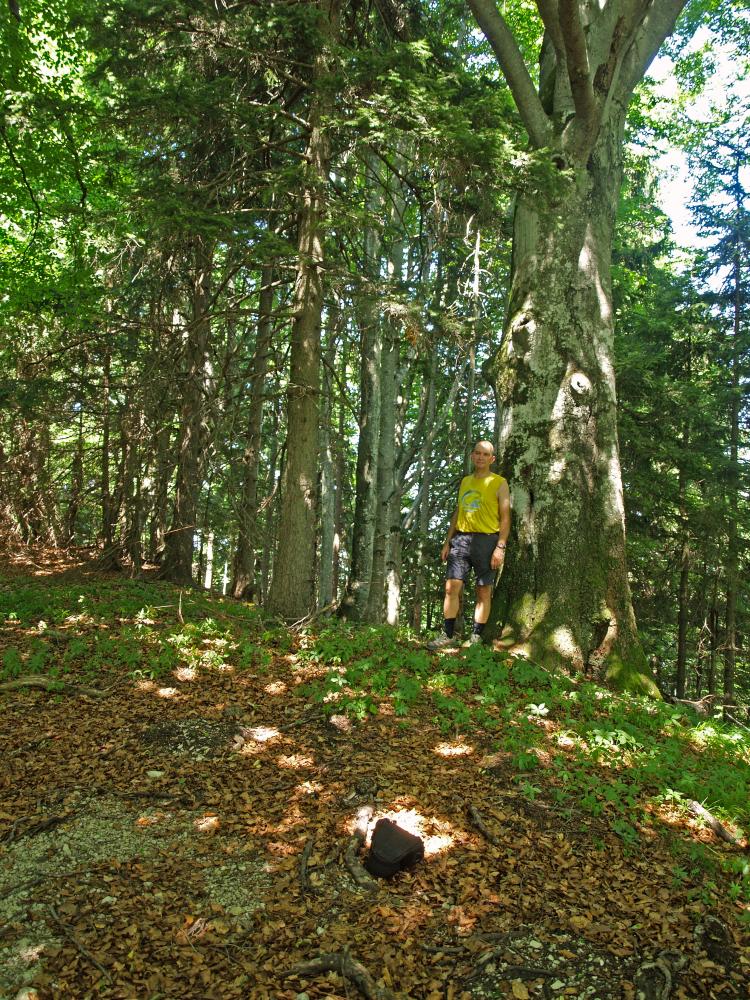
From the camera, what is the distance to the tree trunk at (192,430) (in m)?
7.80

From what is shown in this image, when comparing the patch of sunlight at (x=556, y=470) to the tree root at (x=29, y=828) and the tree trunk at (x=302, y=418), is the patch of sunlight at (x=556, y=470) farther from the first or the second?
the tree root at (x=29, y=828)

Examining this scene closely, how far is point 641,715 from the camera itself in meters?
5.38

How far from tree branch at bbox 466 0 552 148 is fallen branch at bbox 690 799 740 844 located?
6.44 metres

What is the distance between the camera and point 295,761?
4.64 m

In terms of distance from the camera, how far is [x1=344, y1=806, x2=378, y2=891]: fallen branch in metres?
3.48

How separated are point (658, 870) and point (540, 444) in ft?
13.5

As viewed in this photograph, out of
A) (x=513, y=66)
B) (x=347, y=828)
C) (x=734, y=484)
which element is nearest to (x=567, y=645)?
(x=347, y=828)

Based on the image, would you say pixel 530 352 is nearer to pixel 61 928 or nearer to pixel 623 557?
pixel 623 557

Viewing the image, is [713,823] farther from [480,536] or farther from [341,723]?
[480,536]

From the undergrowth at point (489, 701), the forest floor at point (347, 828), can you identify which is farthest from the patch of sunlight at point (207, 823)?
the undergrowth at point (489, 701)

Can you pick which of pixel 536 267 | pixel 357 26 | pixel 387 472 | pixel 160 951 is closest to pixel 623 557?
pixel 536 267

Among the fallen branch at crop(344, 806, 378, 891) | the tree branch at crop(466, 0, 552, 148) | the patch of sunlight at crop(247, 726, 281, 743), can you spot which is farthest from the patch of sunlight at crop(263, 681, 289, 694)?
the tree branch at crop(466, 0, 552, 148)

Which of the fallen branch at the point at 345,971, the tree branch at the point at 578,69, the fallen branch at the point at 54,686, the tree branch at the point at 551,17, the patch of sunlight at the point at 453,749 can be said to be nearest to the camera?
the fallen branch at the point at 345,971

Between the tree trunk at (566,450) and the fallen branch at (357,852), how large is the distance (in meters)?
2.82
